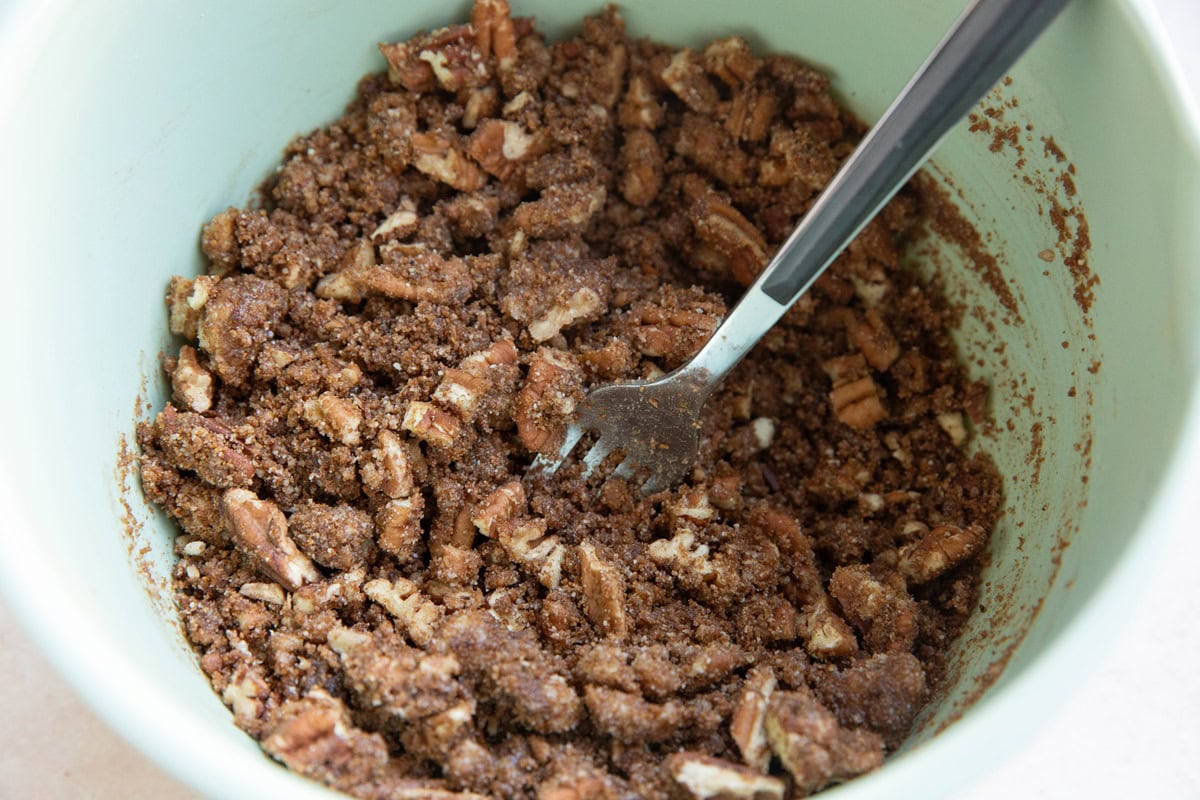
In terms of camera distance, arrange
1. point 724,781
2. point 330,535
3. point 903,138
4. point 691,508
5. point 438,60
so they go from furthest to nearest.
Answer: point 438,60
point 691,508
point 330,535
point 903,138
point 724,781

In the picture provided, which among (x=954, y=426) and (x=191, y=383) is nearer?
(x=191, y=383)

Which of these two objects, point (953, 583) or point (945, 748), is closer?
point (945, 748)

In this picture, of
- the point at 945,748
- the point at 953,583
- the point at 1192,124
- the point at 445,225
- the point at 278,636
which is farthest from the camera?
the point at 445,225

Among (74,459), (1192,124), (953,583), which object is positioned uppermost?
(74,459)

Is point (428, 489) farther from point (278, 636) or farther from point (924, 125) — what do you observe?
point (924, 125)

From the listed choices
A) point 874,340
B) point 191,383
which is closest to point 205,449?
point 191,383

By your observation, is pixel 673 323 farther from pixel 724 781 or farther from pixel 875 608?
pixel 724 781

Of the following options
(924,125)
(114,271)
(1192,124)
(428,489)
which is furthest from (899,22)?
(114,271)
